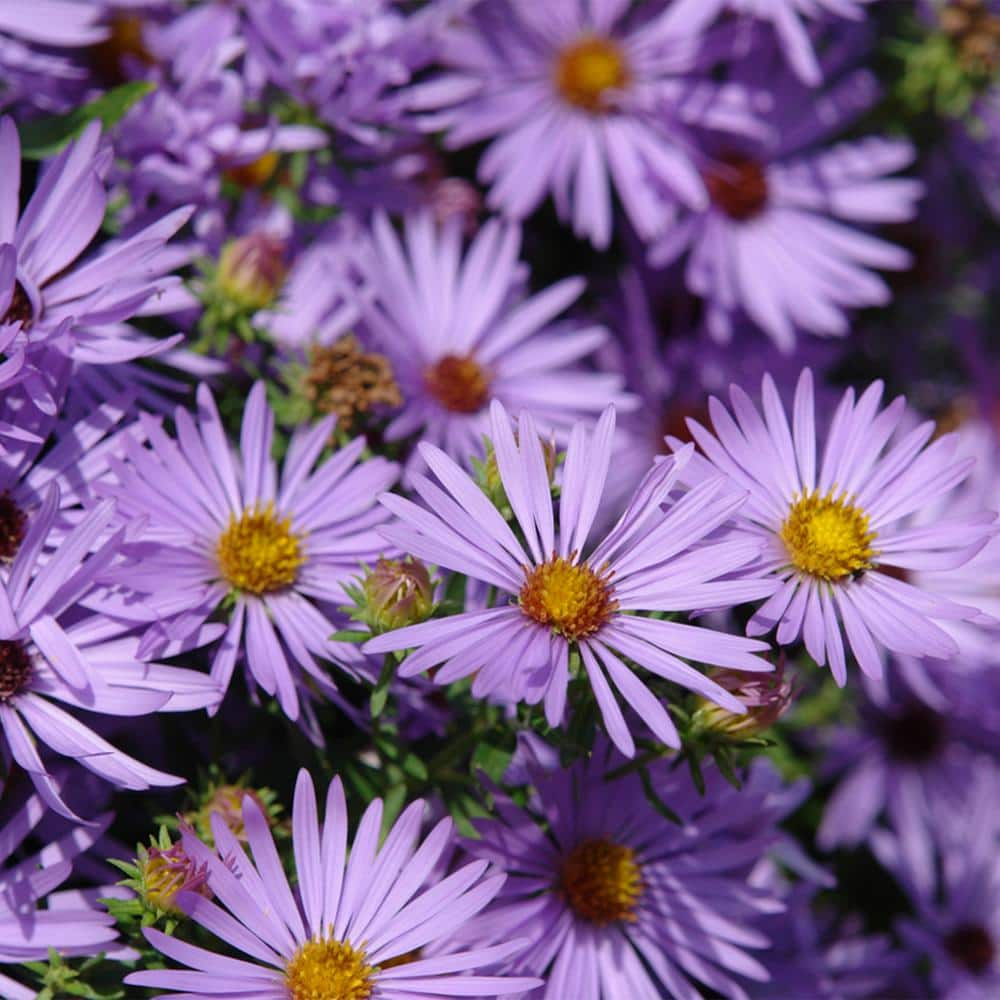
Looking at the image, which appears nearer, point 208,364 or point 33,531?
point 33,531

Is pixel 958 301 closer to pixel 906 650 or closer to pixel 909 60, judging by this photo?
pixel 909 60

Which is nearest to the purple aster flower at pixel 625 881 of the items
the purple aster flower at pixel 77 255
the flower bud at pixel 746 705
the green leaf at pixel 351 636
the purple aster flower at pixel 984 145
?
the flower bud at pixel 746 705

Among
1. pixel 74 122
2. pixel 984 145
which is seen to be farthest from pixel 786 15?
pixel 74 122

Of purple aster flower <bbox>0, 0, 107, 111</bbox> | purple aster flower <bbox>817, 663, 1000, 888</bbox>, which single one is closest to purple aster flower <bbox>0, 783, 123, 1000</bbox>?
purple aster flower <bbox>0, 0, 107, 111</bbox>

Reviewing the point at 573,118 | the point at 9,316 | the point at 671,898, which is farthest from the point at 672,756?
the point at 573,118

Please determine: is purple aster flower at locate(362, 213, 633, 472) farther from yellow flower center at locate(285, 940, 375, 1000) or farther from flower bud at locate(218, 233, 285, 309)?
yellow flower center at locate(285, 940, 375, 1000)
